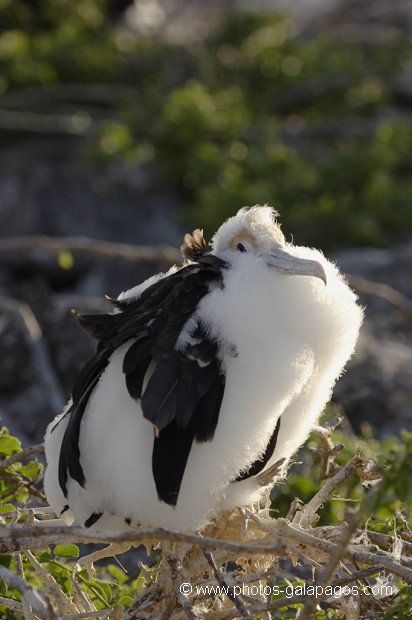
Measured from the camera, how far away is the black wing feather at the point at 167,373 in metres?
1.97

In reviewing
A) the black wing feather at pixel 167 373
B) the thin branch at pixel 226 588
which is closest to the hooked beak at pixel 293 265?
the black wing feather at pixel 167 373

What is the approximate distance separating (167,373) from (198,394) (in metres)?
0.06

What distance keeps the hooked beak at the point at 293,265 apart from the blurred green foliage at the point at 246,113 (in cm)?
342

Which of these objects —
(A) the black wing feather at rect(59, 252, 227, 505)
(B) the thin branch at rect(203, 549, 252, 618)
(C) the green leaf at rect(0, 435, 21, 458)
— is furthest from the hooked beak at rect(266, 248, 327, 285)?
(C) the green leaf at rect(0, 435, 21, 458)

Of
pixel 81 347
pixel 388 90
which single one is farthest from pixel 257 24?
pixel 81 347

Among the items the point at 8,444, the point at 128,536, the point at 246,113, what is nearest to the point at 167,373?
the point at 128,536

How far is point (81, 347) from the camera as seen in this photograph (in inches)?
156

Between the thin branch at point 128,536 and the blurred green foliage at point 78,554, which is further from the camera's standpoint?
the blurred green foliage at point 78,554

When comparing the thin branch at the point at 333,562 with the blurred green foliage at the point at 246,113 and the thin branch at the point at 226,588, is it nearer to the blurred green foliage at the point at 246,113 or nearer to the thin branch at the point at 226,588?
the thin branch at the point at 226,588

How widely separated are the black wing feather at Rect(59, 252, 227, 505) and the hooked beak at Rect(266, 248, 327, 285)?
11 cm

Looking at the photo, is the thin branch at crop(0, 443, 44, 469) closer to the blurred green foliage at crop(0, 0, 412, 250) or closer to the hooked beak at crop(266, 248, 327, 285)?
the hooked beak at crop(266, 248, 327, 285)

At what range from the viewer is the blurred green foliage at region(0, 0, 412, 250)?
6.04 m

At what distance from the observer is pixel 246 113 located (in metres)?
6.75

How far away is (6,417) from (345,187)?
3285 millimetres
